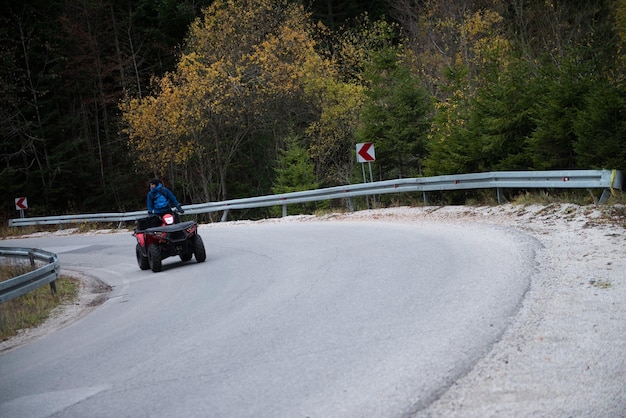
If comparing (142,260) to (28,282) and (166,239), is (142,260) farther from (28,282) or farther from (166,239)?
(28,282)

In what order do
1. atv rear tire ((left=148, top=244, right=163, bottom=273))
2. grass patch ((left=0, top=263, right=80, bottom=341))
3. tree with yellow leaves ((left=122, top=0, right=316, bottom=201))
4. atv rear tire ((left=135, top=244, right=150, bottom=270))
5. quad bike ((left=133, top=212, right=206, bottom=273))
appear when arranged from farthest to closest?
tree with yellow leaves ((left=122, top=0, right=316, bottom=201)), atv rear tire ((left=135, top=244, right=150, bottom=270)), atv rear tire ((left=148, top=244, right=163, bottom=273)), quad bike ((left=133, top=212, right=206, bottom=273)), grass patch ((left=0, top=263, right=80, bottom=341))

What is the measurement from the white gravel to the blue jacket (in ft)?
13.7

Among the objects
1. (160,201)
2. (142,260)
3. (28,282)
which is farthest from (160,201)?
(28,282)

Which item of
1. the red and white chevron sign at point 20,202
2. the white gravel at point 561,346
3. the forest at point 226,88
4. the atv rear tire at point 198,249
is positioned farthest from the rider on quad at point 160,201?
the red and white chevron sign at point 20,202

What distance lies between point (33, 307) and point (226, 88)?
25734 millimetres

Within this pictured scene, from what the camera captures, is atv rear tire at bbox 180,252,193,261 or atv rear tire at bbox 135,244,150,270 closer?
atv rear tire at bbox 180,252,193,261

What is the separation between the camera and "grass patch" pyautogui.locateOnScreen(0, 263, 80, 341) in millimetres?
9898

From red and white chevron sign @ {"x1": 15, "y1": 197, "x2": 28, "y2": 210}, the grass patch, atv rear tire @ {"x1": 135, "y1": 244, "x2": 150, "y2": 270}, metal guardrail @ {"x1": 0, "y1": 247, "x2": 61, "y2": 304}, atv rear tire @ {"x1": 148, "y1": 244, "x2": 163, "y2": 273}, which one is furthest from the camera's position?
red and white chevron sign @ {"x1": 15, "y1": 197, "x2": 28, "y2": 210}

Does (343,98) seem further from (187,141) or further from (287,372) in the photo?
(287,372)

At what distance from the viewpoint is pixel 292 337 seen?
6.30 m

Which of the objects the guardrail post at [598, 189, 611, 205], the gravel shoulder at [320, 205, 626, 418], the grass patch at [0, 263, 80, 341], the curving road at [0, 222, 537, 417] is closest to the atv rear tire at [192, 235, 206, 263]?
the curving road at [0, 222, 537, 417]

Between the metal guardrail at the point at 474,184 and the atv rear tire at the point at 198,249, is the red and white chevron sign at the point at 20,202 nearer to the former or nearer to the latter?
the metal guardrail at the point at 474,184

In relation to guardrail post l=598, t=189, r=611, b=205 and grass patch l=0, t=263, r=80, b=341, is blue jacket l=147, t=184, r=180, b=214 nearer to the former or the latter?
grass patch l=0, t=263, r=80, b=341

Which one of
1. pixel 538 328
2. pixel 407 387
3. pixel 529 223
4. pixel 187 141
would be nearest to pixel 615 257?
pixel 538 328
